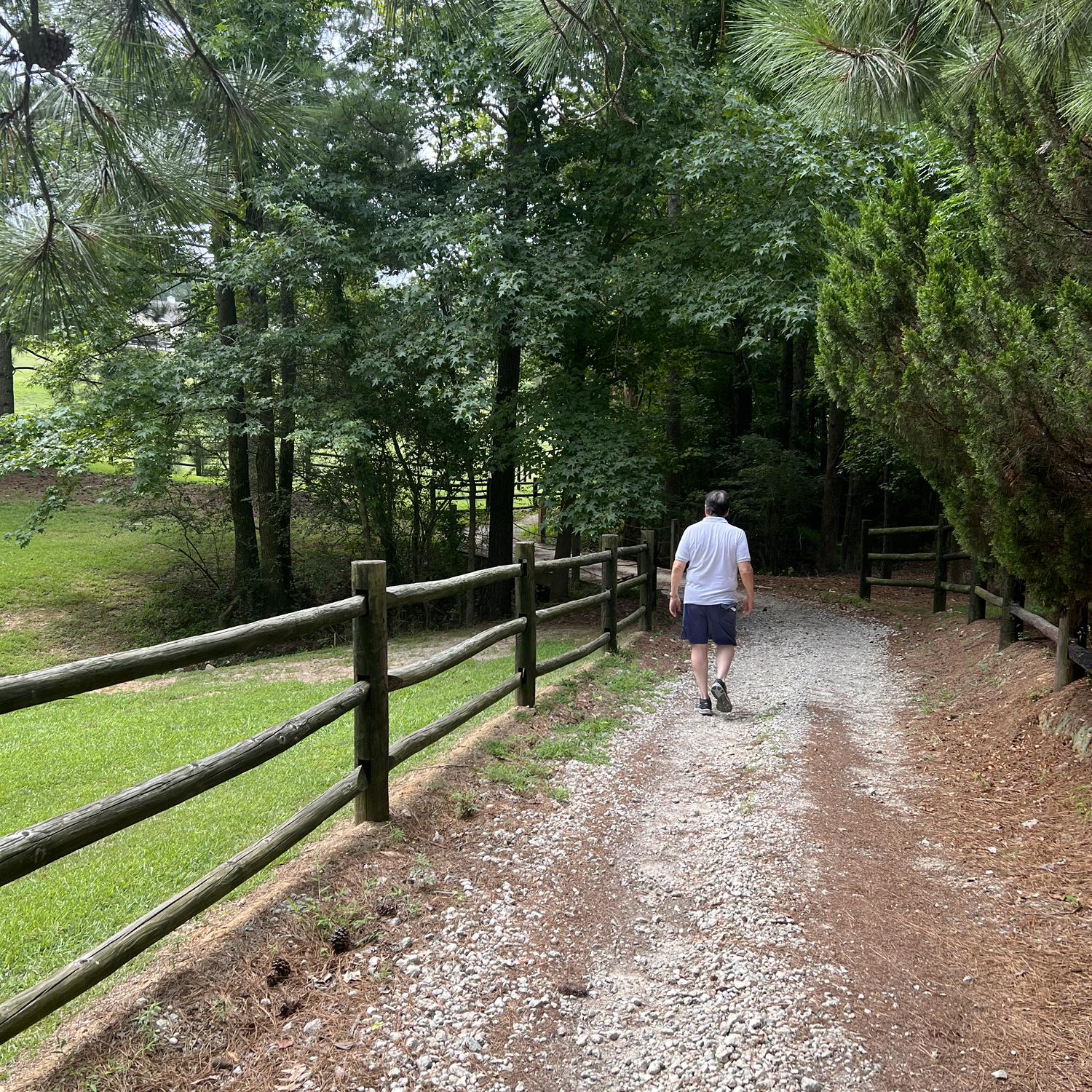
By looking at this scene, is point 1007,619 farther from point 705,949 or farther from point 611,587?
point 705,949

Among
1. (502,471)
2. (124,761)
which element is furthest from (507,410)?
(124,761)

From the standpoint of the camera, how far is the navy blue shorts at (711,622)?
21.0 feet

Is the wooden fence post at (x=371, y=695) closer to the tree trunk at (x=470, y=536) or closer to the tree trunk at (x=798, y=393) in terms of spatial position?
the tree trunk at (x=470, y=536)

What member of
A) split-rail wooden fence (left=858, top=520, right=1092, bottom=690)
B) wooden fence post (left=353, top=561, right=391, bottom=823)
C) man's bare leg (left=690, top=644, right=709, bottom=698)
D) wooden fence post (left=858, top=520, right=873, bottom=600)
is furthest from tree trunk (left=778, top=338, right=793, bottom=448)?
wooden fence post (left=353, top=561, right=391, bottom=823)

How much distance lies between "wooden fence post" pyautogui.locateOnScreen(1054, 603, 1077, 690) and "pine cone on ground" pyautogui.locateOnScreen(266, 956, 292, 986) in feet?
16.3

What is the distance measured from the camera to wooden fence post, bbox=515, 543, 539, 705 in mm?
6125

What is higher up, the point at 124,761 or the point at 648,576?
the point at 648,576


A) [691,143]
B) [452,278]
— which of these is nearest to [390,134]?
[452,278]

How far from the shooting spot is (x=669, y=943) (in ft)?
10.4

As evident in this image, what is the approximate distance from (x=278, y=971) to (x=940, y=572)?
1080cm

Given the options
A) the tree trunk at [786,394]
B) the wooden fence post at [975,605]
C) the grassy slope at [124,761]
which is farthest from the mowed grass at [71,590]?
the tree trunk at [786,394]

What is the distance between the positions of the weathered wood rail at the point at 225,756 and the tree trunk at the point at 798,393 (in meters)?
16.9

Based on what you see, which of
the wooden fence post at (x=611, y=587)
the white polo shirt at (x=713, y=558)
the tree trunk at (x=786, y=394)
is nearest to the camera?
the white polo shirt at (x=713, y=558)

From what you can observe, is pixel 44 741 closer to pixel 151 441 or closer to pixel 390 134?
pixel 151 441
